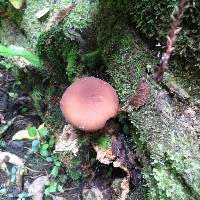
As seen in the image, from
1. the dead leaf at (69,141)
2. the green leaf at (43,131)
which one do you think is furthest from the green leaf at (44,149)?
the dead leaf at (69,141)

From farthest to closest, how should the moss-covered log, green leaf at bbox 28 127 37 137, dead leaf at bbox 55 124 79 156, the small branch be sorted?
green leaf at bbox 28 127 37 137
dead leaf at bbox 55 124 79 156
the moss-covered log
the small branch

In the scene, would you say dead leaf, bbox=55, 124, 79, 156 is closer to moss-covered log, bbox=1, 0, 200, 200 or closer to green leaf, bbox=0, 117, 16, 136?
moss-covered log, bbox=1, 0, 200, 200

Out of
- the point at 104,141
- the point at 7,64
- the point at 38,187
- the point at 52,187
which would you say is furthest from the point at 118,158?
the point at 7,64

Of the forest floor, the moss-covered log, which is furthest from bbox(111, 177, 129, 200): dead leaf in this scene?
the moss-covered log

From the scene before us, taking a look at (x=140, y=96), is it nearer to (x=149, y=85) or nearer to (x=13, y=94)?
(x=149, y=85)

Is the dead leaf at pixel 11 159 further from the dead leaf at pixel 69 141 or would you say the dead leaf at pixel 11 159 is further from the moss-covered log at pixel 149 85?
the moss-covered log at pixel 149 85

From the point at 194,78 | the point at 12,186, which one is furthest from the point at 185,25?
the point at 12,186
